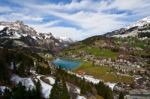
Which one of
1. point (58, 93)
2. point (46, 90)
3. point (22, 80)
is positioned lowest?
point (46, 90)

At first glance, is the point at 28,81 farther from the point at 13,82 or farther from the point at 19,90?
the point at 19,90

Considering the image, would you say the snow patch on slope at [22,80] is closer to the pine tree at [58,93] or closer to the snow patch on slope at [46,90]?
the snow patch on slope at [46,90]

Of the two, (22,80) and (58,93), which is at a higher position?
(22,80)

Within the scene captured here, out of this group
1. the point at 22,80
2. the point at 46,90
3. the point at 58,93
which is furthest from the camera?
the point at 22,80

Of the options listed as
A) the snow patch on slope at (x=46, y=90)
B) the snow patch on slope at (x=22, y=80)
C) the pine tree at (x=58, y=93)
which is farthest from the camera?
the snow patch on slope at (x=22, y=80)

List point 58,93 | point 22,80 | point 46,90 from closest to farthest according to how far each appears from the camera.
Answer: point 58,93, point 46,90, point 22,80

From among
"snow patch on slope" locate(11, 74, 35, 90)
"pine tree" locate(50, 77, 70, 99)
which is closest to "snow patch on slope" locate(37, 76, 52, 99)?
"snow patch on slope" locate(11, 74, 35, 90)

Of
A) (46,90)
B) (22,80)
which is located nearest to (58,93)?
(46,90)

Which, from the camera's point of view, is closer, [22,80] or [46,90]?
[46,90]

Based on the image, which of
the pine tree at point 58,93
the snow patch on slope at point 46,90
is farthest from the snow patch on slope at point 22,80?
the pine tree at point 58,93

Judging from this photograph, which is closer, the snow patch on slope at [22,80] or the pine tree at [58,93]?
the pine tree at [58,93]

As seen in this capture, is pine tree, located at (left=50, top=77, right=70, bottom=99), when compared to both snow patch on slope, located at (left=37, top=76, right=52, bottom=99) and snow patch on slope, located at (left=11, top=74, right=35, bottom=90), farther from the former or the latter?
snow patch on slope, located at (left=11, top=74, right=35, bottom=90)

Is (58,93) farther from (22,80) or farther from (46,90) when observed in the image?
(22,80)
